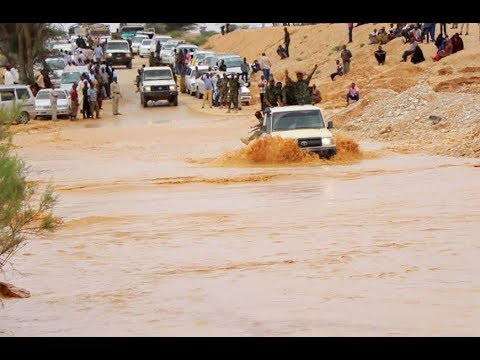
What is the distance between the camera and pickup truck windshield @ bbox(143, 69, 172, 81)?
46656mm

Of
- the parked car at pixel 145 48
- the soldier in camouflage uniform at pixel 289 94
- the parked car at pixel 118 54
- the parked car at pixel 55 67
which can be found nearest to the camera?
the soldier in camouflage uniform at pixel 289 94

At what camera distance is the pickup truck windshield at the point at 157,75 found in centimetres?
4666

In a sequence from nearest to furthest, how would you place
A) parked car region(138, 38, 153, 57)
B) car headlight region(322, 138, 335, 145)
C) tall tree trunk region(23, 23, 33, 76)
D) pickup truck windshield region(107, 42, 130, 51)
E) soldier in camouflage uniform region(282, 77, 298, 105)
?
1. car headlight region(322, 138, 335, 145)
2. soldier in camouflage uniform region(282, 77, 298, 105)
3. tall tree trunk region(23, 23, 33, 76)
4. pickup truck windshield region(107, 42, 130, 51)
5. parked car region(138, 38, 153, 57)

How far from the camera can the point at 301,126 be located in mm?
27016

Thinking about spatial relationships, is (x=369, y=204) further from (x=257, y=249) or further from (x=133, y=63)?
(x=133, y=63)

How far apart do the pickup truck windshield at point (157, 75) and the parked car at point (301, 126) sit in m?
20.0

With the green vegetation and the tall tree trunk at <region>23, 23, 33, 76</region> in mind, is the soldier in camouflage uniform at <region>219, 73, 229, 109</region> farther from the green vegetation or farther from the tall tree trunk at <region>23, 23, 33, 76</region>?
the tall tree trunk at <region>23, 23, 33, 76</region>

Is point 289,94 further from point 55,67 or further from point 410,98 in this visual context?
point 55,67

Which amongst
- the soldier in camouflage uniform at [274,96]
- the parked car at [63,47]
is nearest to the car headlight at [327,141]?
the soldier in camouflage uniform at [274,96]

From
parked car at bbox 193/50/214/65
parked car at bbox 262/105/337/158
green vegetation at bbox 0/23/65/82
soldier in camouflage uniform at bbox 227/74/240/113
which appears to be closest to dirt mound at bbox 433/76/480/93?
soldier in camouflage uniform at bbox 227/74/240/113

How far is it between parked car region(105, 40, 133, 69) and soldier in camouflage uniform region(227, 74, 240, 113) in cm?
1804

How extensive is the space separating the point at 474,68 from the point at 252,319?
26.2 meters

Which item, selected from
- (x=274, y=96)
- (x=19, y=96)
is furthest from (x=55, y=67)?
(x=274, y=96)

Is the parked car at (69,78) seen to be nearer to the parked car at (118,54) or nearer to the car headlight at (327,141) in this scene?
the parked car at (118,54)
